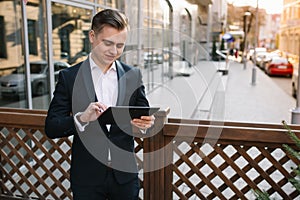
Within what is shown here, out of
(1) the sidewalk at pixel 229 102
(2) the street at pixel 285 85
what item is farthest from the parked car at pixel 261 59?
(1) the sidewalk at pixel 229 102

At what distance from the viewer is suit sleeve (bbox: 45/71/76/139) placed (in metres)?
1.71

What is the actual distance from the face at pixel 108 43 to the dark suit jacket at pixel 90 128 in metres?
0.11

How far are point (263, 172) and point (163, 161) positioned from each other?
794mm

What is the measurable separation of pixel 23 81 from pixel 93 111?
3882 millimetres

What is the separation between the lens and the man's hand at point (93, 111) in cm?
161

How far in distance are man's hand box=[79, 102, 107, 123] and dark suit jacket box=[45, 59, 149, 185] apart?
10cm

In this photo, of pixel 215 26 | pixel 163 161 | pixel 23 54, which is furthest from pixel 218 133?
pixel 215 26

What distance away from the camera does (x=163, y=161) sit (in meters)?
2.70

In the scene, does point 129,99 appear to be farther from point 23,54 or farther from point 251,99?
point 251,99

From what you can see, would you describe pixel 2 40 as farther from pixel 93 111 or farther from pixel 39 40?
pixel 93 111

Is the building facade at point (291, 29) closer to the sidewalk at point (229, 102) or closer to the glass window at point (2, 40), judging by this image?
the sidewalk at point (229, 102)

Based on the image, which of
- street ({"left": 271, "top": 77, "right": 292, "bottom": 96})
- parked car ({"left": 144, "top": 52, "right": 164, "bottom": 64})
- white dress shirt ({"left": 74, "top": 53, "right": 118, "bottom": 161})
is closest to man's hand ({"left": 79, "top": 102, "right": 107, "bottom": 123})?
white dress shirt ({"left": 74, "top": 53, "right": 118, "bottom": 161})

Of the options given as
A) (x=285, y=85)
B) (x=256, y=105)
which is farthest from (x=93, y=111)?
(x=285, y=85)

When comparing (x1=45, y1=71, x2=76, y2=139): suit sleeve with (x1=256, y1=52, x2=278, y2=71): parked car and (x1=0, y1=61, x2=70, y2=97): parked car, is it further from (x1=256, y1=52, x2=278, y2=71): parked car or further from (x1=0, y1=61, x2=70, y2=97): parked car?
(x1=256, y1=52, x2=278, y2=71): parked car
